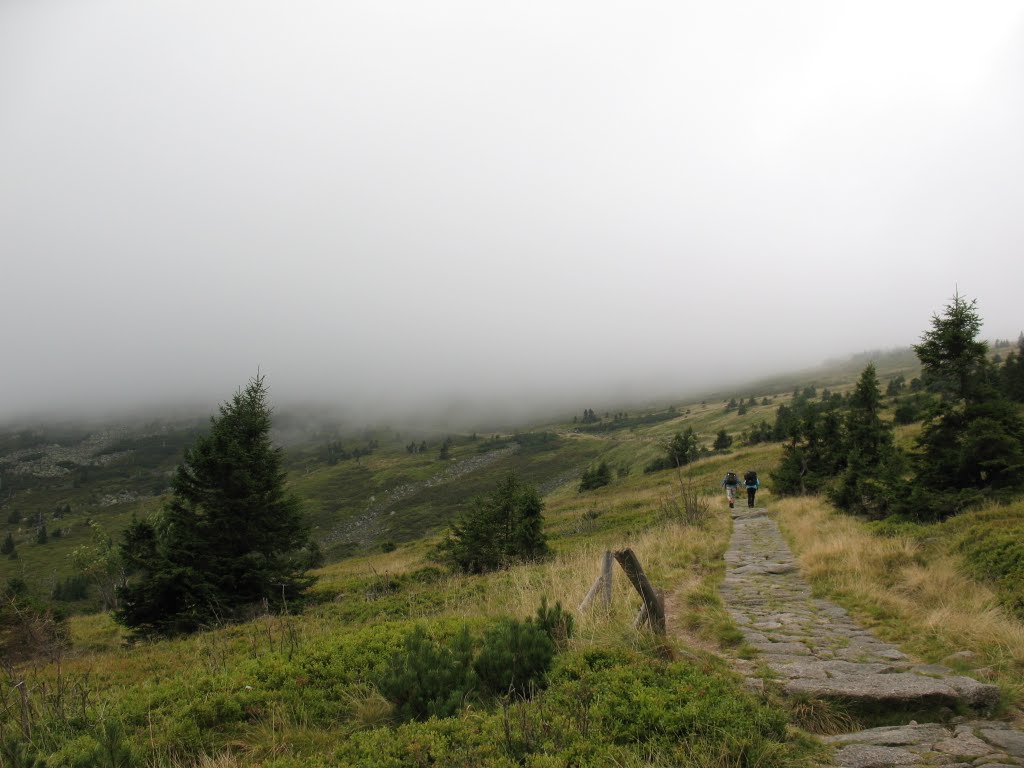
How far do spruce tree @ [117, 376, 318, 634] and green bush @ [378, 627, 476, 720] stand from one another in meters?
11.9

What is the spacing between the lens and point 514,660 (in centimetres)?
590

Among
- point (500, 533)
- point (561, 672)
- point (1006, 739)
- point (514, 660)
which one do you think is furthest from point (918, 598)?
point (500, 533)

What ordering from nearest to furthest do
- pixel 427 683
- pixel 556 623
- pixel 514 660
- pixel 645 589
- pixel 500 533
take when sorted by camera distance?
pixel 427 683, pixel 514 660, pixel 645 589, pixel 556 623, pixel 500 533

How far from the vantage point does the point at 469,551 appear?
23.7m

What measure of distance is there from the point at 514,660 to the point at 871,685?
12.7 feet

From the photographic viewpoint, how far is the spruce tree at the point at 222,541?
1541 cm

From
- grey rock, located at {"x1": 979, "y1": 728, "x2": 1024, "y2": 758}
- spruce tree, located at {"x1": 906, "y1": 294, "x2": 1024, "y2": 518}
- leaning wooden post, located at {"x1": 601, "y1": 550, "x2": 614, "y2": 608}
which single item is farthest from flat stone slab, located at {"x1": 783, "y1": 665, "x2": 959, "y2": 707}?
spruce tree, located at {"x1": 906, "y1": 294, "x2": 1024, "y2": 518}

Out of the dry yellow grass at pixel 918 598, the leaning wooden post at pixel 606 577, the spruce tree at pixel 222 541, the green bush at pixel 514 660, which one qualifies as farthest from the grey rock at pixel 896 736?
the spruce tree at pixel 222 541

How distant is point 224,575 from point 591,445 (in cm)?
16130

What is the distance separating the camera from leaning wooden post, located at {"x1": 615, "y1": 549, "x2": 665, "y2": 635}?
6.79m

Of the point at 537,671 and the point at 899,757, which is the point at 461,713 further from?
the point at 899,757

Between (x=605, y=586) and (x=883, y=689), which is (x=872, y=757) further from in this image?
(x=605, y=586)

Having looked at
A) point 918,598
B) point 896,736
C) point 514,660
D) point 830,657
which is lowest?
point 918,598

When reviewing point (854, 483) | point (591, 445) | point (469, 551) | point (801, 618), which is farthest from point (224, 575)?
point (591, 445)
